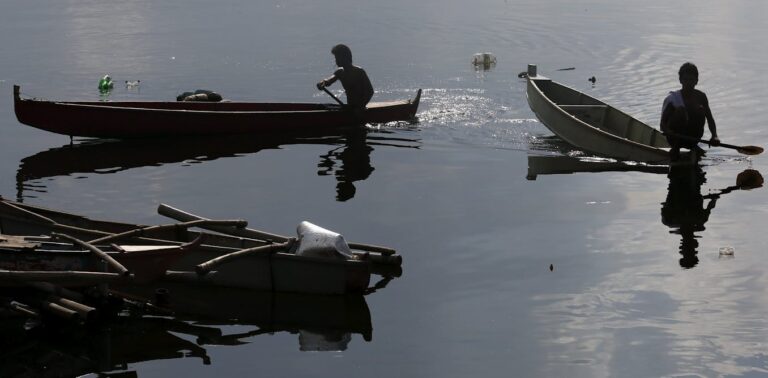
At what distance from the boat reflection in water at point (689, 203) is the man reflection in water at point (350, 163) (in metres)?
5.90

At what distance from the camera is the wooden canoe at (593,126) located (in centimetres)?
2545

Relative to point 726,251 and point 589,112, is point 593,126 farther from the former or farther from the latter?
point 726,251

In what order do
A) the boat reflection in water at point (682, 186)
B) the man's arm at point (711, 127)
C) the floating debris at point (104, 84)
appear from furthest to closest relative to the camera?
1. the floating debris at point (104, 84)
2. the man's arm at point (711, 127)
3. the boat reflection in water at point (682, 186)

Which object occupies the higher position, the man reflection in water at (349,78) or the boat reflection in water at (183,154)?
the man reflection in water at (349,78)

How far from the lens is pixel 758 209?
22766 millimetres

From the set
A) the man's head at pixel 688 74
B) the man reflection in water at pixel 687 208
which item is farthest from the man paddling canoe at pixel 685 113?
the man reflection in water at pixel 687 208

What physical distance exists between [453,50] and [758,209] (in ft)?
79.5

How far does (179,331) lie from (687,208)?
10630 mm

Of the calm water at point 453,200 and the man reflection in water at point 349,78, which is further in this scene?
the man reflection in water at point 349,78

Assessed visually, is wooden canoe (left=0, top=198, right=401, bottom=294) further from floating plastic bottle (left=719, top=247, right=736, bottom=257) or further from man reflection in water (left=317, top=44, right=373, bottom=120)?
man reflection in water (left=317, top=44, right=373, bottom=120)

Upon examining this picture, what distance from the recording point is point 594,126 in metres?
28.2

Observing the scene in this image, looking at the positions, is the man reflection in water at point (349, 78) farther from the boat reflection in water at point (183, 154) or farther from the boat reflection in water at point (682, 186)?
the boat reflection in water at point (682, 186)

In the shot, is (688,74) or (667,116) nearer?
(688,74)

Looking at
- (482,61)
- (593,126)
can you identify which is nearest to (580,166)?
(593,126)
